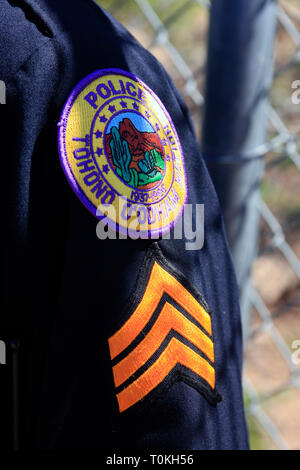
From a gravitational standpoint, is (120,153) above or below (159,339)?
above

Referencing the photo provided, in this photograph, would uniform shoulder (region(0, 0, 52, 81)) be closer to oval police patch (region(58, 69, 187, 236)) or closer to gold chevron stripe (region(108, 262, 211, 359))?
oval police patch (region(58, 69, 187, 236))

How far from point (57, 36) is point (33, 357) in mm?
296

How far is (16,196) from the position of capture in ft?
1.76

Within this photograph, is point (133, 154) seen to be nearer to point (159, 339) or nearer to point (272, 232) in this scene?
point (159, 339)

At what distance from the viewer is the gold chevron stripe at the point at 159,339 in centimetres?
59

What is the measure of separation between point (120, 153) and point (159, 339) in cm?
19

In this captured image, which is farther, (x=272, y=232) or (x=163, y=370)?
(x=272, y=232)

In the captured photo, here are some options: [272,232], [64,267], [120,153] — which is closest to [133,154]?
A: [120,153]


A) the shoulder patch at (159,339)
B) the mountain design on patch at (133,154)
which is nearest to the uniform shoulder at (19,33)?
the mountain design on patch at (133,154)

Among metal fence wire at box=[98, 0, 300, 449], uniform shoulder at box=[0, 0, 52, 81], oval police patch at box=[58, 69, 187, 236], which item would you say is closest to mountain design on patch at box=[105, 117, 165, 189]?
oval police patch at box=[58, 69, 187, 236]

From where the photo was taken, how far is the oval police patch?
22.0 inches

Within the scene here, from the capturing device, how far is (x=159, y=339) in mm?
A: 614

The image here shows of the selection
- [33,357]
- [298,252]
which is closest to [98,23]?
[33,357]
